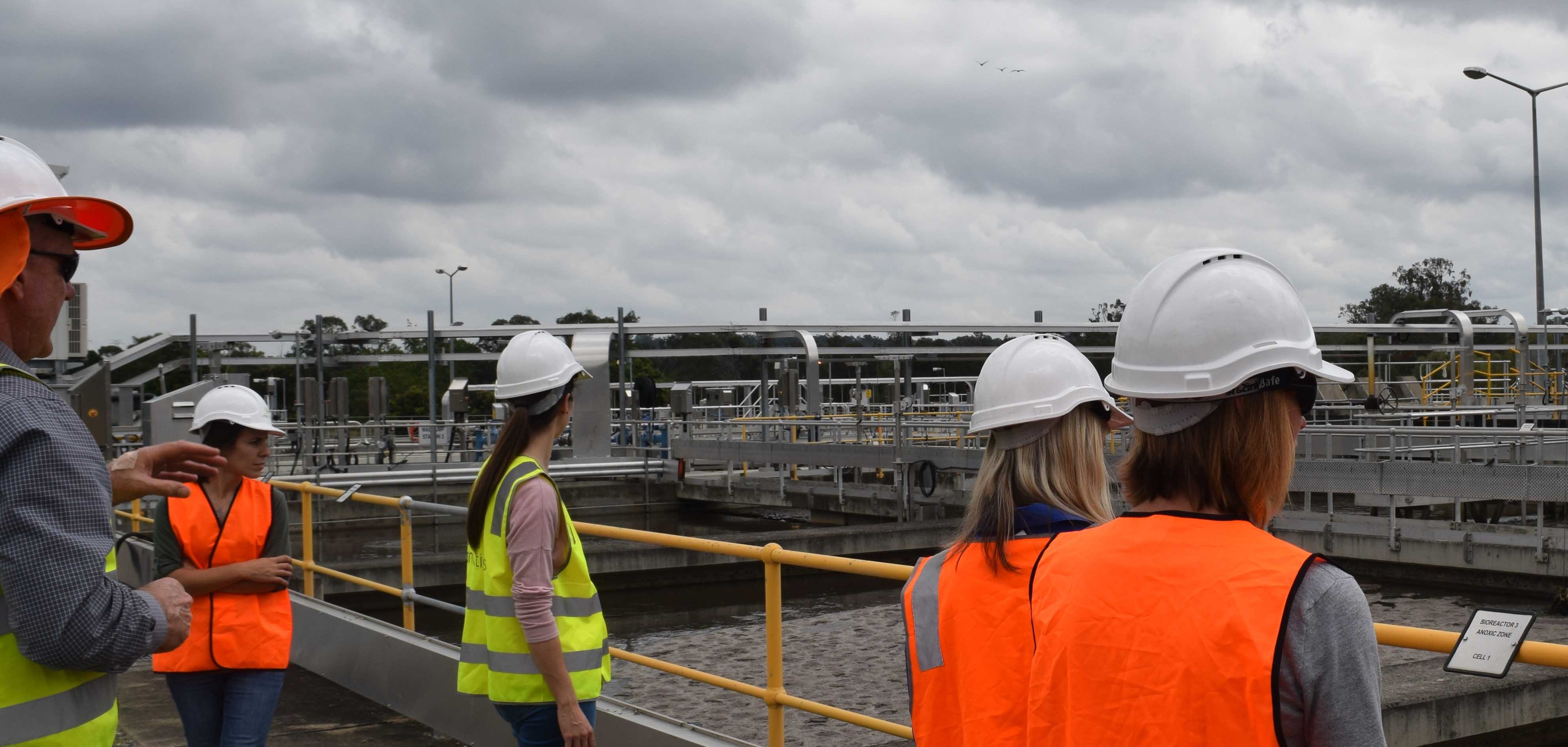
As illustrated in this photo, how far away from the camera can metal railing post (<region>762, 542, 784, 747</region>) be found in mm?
4434

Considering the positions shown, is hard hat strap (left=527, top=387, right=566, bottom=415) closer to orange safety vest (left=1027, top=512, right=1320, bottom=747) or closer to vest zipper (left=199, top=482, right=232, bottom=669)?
vest zipper (left=199, top=482, right=232, bottom=669)

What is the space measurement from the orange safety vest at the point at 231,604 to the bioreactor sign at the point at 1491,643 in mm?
3389

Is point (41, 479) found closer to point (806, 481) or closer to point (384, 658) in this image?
point (384, 658)

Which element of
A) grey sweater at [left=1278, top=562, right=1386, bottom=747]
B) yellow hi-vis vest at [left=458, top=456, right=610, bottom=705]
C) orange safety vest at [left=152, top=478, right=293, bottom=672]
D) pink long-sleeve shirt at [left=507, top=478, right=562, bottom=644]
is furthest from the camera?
orange safety vest at [left=152, top=478, right=293, bottom=672]

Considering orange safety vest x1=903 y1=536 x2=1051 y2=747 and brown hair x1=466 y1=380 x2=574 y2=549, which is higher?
brown hair x1=466 y1=380 x2=574 y2=549

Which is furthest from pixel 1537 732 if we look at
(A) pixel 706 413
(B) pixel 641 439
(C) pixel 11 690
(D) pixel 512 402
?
(A) pixel 706 413

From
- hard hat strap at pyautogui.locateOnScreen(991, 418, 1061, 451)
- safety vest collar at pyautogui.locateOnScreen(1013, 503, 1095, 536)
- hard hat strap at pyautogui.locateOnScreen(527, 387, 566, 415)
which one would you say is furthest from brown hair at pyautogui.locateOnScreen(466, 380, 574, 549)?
safety vest collar at pyautogui.locateOnScreen(1013, 503, 1095, 536)

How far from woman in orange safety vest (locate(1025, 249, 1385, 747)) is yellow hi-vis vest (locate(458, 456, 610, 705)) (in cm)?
195

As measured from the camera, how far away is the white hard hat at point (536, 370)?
357 centimetres

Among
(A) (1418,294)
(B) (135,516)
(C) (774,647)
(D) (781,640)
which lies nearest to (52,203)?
(C) (774,647)

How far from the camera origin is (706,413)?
35156 mm

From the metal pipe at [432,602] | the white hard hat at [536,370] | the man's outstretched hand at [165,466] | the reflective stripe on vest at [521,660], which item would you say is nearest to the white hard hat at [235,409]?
the white hard hat at [536,370]

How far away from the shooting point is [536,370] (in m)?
3.60

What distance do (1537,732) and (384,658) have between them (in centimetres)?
565
